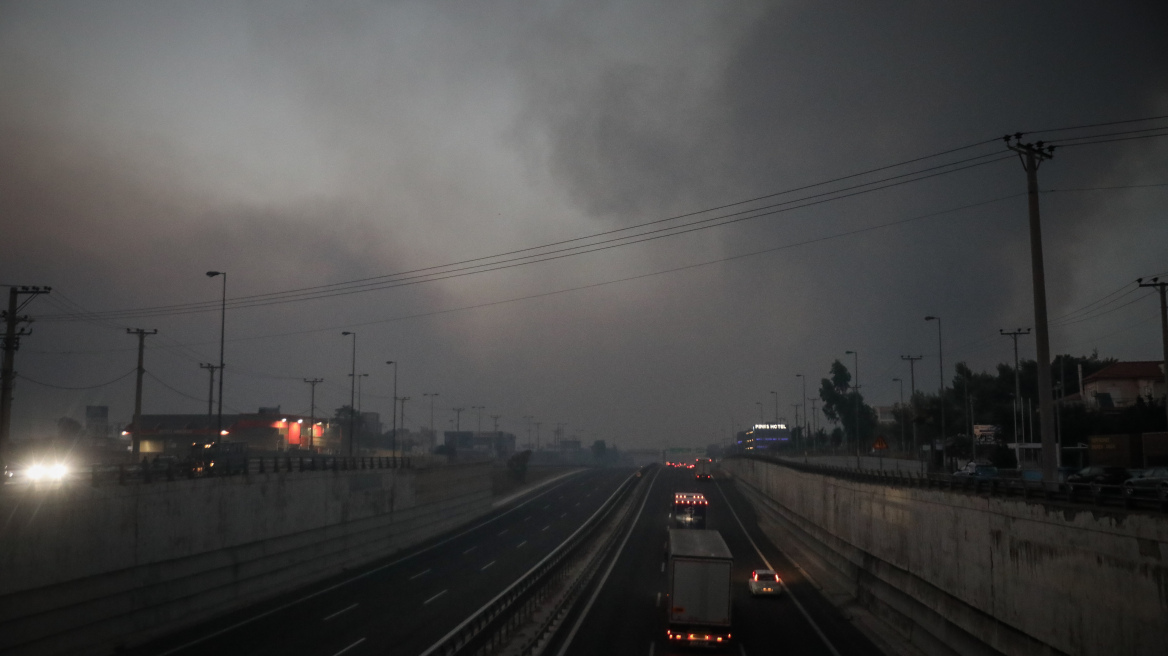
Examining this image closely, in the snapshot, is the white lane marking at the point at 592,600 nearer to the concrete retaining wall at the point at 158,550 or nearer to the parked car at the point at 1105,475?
the concrete retaining wall at the point at 158,550

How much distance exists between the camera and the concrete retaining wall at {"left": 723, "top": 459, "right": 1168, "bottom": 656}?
17969mm

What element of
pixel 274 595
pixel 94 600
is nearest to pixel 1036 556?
pixel 94 600

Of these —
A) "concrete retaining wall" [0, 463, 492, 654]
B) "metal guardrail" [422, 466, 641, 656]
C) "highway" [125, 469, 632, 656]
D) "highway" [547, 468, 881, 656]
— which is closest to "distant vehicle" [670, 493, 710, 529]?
"highway" [547, 468, 881, 656]

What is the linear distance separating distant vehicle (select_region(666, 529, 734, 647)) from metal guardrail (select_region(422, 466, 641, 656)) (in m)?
6.68

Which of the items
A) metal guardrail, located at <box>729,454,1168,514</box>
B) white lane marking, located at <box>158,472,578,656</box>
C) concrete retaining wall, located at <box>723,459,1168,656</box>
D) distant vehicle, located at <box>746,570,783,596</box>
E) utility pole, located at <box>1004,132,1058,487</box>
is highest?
utility pole, located at <box>1004,132,1058,487</box>

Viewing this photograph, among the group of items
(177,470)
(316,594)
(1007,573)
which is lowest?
(316,594)

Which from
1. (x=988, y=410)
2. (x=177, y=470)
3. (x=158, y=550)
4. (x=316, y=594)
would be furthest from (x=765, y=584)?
(x=988, y=410)

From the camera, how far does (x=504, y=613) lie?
30.8 metres

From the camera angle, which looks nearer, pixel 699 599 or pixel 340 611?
pixel 699 599

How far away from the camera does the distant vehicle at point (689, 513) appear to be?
67.0 meters

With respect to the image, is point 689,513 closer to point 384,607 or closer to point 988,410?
point 384,607

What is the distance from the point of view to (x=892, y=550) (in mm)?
37969

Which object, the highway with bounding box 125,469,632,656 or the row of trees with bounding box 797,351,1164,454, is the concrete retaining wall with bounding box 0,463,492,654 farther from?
the row of trees with bounding box 797,351,1164,454

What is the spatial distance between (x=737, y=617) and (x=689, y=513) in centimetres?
3019
